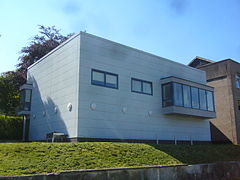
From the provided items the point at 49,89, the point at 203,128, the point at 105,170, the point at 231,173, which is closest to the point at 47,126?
the point at 49,89

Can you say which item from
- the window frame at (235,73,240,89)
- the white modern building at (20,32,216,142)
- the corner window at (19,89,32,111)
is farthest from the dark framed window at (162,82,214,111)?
the corner window at (19,89,32,111)

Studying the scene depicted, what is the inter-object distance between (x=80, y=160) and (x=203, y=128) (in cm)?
1630

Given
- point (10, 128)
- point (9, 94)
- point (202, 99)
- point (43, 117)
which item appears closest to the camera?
point (43, 117)

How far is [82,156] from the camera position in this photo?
37.6ft

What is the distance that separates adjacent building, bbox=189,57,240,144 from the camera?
2773 centimetres

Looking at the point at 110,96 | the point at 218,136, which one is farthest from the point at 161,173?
the point at 218,136

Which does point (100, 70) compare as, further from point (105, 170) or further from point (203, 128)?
point (203, 128)

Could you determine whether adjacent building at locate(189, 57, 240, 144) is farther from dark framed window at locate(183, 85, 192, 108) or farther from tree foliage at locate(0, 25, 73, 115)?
tree foliage at locate(0, 25, 73, 115)

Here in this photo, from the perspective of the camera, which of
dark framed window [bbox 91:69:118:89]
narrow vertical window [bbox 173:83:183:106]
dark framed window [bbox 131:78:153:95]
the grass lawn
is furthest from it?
narrow vertical window [bbox 173:83:183:106]

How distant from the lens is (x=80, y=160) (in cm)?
1091

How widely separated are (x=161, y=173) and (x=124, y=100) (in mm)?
7251

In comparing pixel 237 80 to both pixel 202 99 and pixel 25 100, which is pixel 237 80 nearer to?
pixel 202 99

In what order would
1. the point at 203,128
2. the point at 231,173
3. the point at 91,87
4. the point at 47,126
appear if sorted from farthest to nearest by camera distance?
the point at 203,128 → the point at 47,126 → the point at 91,87 → the point at 231,173

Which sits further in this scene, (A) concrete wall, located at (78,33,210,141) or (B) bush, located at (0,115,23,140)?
(B) bush, located at (0,115,23,140)
